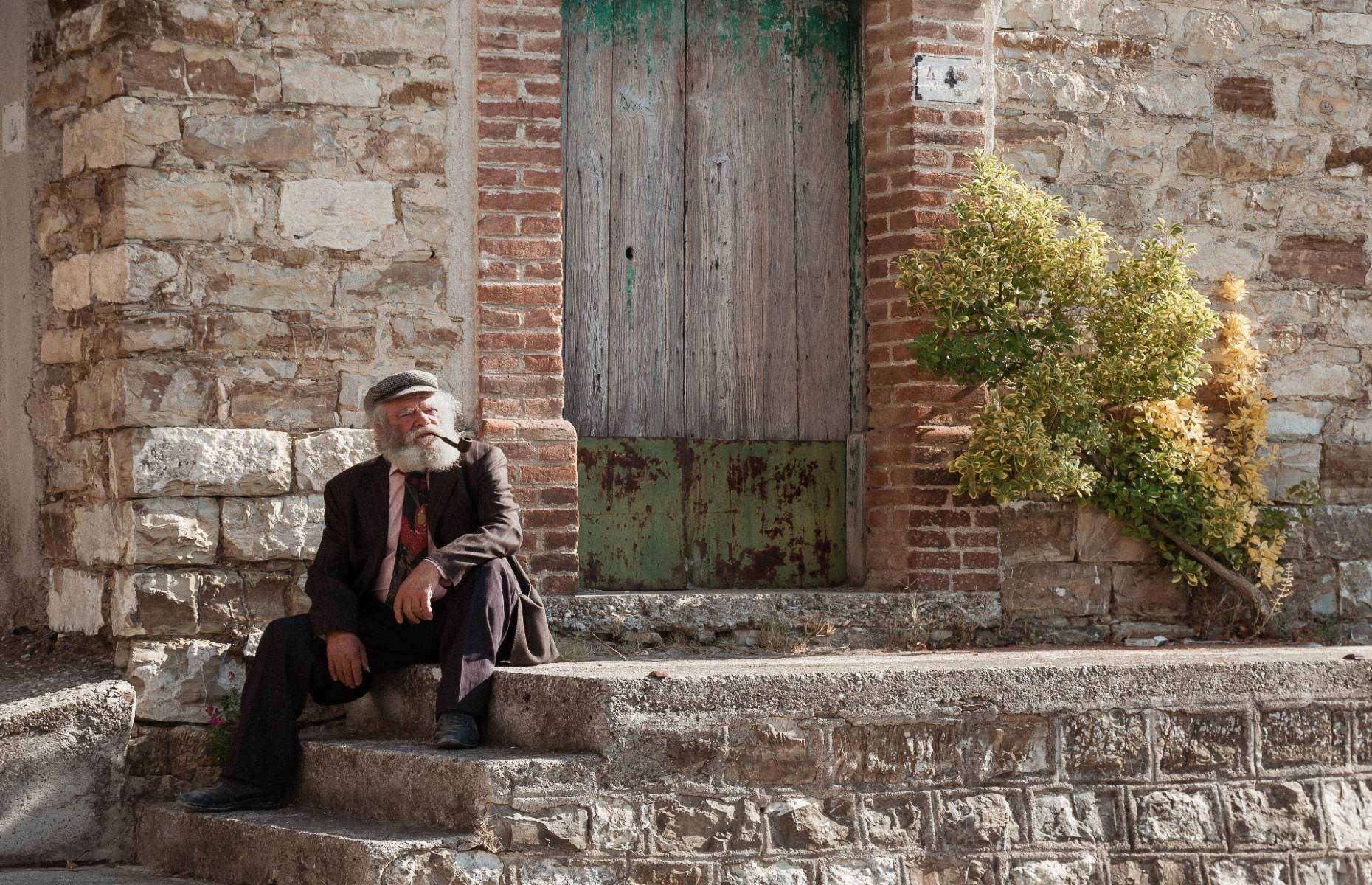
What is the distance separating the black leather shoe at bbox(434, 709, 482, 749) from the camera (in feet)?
14.8

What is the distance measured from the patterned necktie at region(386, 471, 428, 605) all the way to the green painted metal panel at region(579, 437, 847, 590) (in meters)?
1.20

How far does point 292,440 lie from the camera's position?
18.2 ft

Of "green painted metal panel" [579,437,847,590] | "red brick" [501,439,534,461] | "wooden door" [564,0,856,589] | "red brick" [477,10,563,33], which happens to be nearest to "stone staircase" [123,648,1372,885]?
"red brick" [501,439,534,461]

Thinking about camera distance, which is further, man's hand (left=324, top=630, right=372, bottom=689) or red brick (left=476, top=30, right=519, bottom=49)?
red brick (left=476, top=30, right=519, bottom=49)

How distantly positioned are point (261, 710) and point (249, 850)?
0.49m

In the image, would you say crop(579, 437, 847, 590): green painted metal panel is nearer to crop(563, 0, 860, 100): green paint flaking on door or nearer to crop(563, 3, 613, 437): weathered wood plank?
crop(563, 3, 613, 437): weathered wood plank

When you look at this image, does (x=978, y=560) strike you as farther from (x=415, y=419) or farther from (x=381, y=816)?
(x=381, y=816)

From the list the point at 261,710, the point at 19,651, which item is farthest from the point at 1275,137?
the point at 19,651

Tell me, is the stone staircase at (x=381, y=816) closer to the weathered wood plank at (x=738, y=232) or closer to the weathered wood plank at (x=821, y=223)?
the weathered wood plank at (x=738, y=232)

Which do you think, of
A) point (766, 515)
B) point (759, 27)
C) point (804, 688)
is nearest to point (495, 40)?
point (759, 27)

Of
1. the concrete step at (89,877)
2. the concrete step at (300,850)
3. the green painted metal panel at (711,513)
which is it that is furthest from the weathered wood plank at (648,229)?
the concrete step at (89,877)

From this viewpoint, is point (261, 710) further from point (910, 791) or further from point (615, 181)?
point (615, 181)

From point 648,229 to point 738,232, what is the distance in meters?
0.37

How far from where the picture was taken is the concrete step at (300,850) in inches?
161
